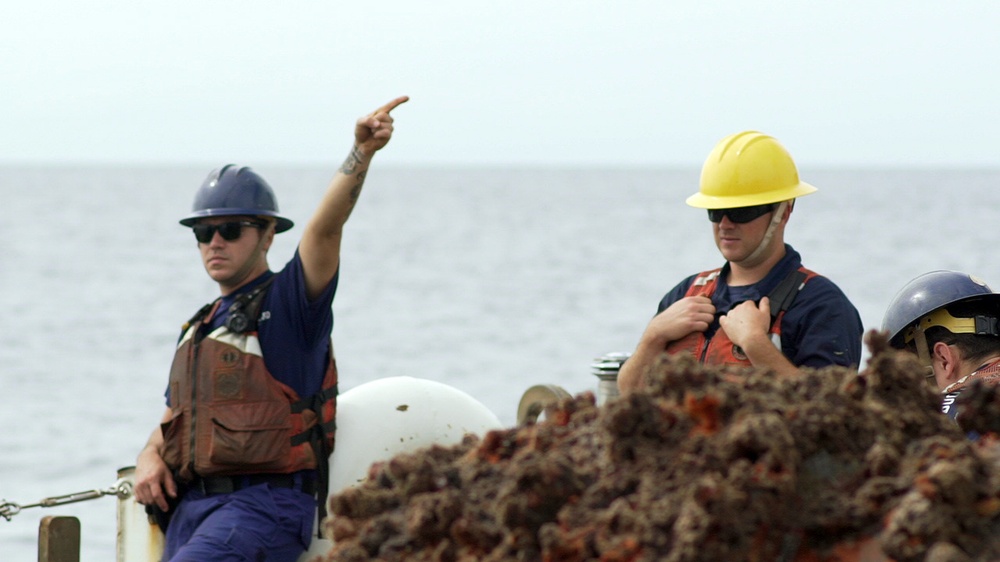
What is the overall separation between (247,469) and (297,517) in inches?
10.2

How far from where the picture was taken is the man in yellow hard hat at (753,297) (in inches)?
161

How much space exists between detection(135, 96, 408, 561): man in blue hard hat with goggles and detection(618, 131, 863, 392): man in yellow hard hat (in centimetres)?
125

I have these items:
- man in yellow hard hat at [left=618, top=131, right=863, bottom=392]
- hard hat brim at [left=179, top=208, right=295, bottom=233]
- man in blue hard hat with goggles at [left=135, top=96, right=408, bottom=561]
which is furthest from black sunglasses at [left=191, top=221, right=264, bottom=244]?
man in yellow hard hat at [left=618, top=131, right=863, bottom=392]

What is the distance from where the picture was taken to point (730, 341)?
4.15 m

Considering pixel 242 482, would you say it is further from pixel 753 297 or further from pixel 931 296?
pixel 931 296

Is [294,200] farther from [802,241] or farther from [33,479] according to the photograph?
[33,479]

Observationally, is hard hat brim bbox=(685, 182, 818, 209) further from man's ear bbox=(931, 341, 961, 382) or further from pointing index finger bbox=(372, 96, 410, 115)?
pointing index finger bbox=(372, 96, 410, 115)

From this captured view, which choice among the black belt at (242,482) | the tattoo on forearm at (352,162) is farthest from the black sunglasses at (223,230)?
the black belt at (242,482)

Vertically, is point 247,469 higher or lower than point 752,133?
lower

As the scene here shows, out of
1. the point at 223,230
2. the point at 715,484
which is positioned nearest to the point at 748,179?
the point at 223,230

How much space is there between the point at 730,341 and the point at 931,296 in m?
1.18

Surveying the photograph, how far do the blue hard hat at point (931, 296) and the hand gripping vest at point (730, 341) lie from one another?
697 millimetres

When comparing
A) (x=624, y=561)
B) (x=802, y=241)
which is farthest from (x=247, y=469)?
(x=802, y=241)

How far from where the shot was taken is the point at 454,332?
26844 millimetres
